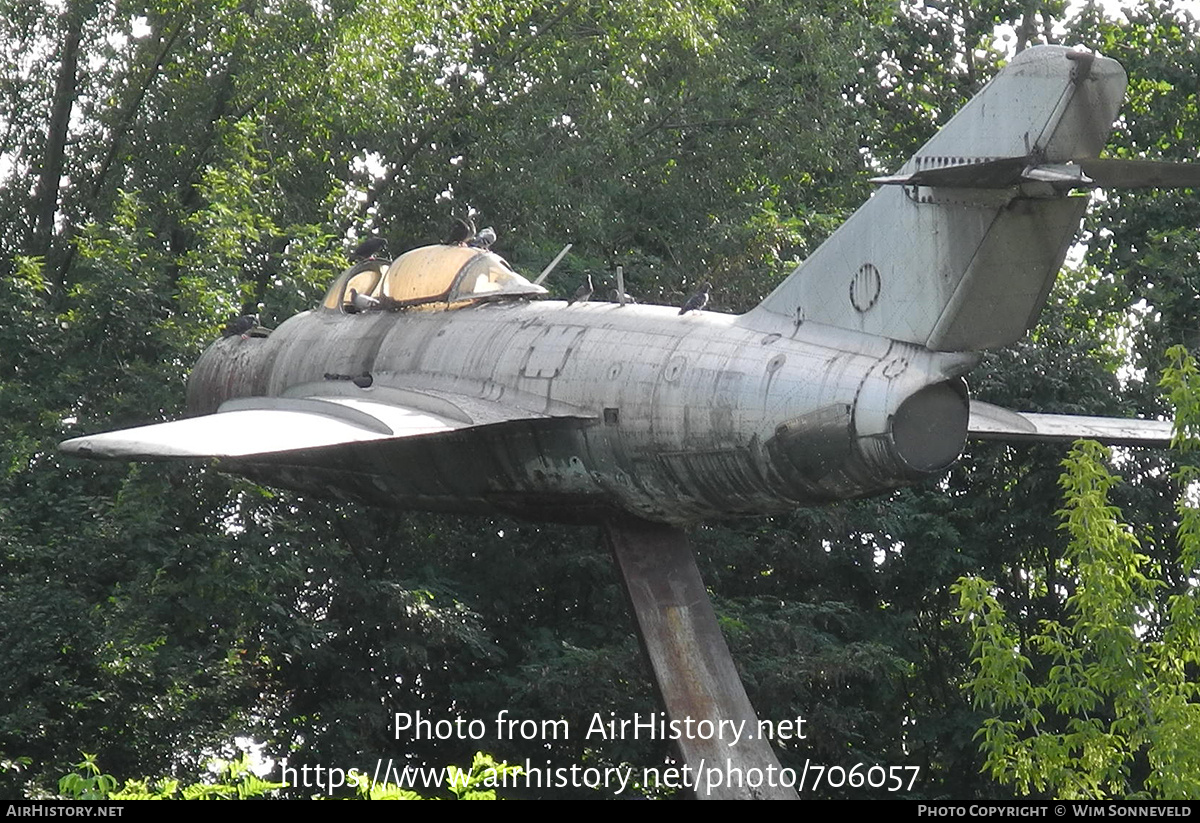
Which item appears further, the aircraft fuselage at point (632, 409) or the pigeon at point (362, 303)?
the pigeon at point (362, 303)

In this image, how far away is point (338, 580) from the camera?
19.0 m

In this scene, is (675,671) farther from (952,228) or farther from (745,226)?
(745,226)

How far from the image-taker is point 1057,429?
1499 cm

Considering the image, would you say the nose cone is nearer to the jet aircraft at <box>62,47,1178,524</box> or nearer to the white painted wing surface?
the jet aircraft at <box>62,47,1178,524</box>

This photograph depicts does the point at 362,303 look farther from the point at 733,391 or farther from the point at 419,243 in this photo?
the point at 419,243

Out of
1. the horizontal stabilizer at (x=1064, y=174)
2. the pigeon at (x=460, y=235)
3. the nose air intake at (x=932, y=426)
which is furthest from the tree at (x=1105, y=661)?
the pigeon at (x=460, y=235)

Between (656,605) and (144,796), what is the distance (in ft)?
16.9

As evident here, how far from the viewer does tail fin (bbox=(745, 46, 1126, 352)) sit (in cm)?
1241

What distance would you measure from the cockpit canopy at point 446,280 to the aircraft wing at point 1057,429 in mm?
4353

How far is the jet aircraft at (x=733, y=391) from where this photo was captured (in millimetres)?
12586

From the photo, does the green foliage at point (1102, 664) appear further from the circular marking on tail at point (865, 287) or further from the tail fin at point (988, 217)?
the circular marking on tail at point (865, 287)

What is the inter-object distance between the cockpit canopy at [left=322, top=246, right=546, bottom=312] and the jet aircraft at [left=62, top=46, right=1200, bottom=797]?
0.58 feet

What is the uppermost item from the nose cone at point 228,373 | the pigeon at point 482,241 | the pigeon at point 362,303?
the pigeon at point 482,241

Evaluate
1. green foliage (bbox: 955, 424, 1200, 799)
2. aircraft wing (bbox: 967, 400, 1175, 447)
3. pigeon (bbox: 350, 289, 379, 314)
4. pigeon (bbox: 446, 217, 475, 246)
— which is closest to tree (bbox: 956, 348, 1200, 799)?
green foliage (bbox: 955, 424, 1200, 799)
